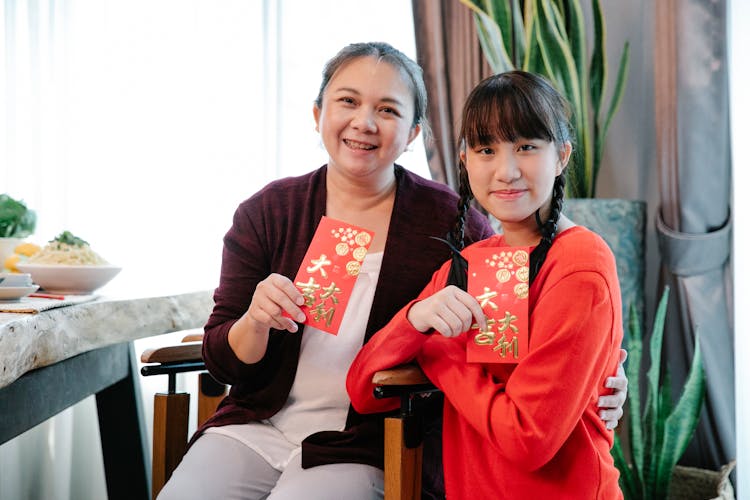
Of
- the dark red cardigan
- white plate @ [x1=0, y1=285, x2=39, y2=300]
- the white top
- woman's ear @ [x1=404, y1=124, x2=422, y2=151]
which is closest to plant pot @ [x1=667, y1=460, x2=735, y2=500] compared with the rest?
the dark red cardigan

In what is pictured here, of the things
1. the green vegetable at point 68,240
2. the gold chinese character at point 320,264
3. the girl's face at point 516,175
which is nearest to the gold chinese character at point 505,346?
the girl's face at point 516,175

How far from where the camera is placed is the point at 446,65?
2.88 meters

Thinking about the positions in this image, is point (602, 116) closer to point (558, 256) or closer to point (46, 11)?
point (558, 256)

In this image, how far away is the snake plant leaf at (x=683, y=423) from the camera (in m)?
2.28

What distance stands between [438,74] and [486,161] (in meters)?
1.62

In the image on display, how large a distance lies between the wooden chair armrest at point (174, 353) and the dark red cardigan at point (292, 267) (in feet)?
0.28

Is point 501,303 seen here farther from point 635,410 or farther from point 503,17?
point 503,17

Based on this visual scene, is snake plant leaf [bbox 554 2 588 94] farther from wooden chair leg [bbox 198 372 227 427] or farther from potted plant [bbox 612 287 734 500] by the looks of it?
wooden chair leg [bbox 198 372 227 427]

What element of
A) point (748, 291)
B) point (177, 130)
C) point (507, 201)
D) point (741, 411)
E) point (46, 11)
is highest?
point (46, 11)

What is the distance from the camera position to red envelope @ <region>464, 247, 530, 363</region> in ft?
4.01

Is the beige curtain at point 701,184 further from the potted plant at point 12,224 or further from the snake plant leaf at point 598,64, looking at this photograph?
the potted plant at point 12,224

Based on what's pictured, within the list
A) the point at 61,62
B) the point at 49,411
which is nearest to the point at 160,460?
the point at 49,411

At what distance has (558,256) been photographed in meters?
1.26

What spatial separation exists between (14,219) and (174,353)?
71 cm
